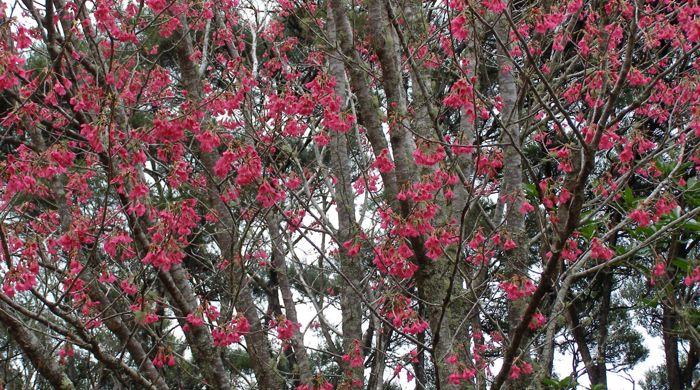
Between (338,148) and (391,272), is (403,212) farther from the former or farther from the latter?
(338,148)

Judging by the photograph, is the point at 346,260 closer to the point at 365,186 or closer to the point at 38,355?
the point at 365,186

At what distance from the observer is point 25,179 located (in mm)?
4223

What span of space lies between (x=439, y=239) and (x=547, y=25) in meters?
1.93

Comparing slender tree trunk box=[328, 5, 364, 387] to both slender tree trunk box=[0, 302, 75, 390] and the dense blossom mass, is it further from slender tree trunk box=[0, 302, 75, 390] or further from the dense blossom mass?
slender tree trunk box=[0, 302, 75, 390]

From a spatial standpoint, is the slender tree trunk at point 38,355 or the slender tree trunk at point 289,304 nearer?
the slender tree trunk at point 38,355

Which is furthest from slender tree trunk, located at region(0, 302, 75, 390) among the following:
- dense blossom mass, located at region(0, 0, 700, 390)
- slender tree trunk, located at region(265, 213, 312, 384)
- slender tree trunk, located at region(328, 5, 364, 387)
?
slender tree trunk, located at region(328, 5, 364, 387)

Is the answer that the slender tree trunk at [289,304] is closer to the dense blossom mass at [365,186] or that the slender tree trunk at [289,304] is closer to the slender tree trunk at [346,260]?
the dense blossom mass at [365,186]

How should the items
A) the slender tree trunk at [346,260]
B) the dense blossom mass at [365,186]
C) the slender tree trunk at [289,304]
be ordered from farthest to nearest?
1. the slender tree trunk at [289,304]
2. the slender tree trunk at [346,260]
3. the dense blossom mass at [365,186]

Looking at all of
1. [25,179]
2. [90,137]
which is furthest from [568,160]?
[25,179]

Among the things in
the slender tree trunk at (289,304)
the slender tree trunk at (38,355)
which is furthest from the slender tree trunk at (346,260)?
the slender tree trunk at (38,355)

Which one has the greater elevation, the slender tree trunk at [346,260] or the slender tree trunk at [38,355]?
the slender tree trunk at [346,260]

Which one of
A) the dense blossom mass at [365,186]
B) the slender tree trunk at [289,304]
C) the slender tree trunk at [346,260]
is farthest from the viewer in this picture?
the slender tree trunk at [289,304]

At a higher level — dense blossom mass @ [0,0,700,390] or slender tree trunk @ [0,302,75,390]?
dense blossom mass @ [0,0,700,390]

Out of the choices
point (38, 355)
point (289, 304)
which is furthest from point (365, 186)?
point (38, 355)
